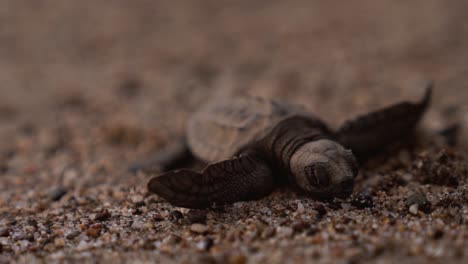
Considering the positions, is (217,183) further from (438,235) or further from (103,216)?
(438,235)

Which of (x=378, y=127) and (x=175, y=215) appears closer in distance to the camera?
(x=175, y=215)

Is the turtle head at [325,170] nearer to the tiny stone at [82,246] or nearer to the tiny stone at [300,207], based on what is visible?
the tiny stone at [300,207]

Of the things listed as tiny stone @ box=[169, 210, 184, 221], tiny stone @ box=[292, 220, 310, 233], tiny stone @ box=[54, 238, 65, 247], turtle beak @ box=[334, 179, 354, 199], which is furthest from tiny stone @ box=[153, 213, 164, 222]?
turtle beak @ box=[334, 179, 354, 199]

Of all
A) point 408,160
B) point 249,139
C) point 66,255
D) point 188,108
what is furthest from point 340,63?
point 66,255

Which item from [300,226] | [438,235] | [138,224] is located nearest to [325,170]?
[300,226]

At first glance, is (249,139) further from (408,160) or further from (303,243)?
(408,160)

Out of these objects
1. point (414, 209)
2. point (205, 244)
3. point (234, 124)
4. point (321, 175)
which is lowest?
point (414, 209)
